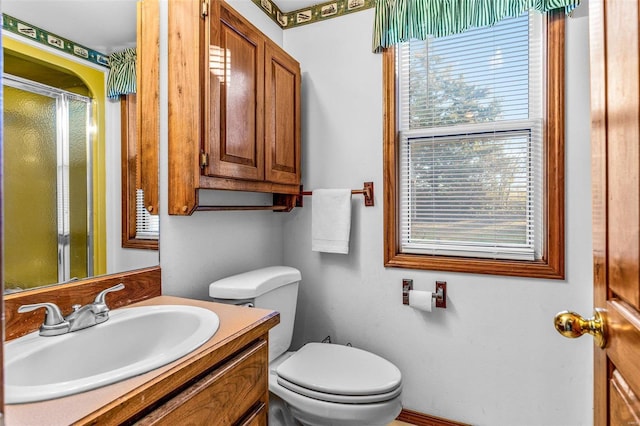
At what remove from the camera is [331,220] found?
1.97 m

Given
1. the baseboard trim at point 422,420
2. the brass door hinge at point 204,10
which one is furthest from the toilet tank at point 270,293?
the brass door hinge at point 204,10

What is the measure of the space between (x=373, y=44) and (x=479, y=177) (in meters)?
0.88

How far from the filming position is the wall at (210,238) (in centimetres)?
144

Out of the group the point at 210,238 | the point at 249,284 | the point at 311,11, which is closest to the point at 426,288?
the point at 249,284

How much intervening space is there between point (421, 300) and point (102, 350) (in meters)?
1.34

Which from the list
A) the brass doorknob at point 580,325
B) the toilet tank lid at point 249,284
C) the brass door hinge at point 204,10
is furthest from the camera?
the toilet tank lid at point 249,284

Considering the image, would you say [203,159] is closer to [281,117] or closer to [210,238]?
[210,238]

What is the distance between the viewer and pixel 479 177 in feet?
5.88

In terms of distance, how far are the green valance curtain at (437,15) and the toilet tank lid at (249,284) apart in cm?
126

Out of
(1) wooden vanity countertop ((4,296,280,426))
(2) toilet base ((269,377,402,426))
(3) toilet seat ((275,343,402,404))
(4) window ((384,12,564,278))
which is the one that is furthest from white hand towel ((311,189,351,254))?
(1) wooden vanity countertop ((4,296,280,426))

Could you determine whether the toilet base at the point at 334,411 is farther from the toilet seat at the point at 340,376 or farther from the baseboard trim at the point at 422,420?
the baseboard trim at the point at 422,420

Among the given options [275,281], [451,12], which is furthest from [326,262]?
[451,12]

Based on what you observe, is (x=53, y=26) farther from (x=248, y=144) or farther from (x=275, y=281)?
(x=275, y=281)

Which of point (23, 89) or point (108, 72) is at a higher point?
point (108, 72)
